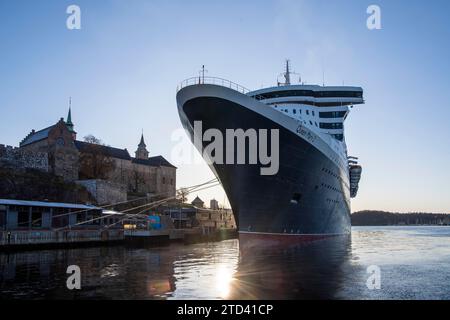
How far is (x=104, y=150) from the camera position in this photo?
8181cm

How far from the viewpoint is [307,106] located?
1410 inches

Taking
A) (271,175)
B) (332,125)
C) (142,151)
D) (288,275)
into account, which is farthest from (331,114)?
(142,151)

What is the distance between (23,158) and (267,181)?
43355mm

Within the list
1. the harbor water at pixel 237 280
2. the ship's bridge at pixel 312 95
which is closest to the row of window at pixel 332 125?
the ship's bridge at pixel 312 95

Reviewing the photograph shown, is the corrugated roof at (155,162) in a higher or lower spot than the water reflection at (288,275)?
higher

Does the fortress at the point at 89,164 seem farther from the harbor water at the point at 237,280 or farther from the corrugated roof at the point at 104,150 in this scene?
the harbor water at the point at 237,280

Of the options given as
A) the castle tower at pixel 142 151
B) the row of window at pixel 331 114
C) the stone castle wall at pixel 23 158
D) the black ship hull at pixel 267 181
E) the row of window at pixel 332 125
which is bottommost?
the black ship hull at pixel 267 181

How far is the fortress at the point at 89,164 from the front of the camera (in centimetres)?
5672

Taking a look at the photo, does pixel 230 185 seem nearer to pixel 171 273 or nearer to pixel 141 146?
pixel 171 273

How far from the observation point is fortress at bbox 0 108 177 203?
5672 cm

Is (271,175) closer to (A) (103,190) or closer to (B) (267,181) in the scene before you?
(B) (267,181)

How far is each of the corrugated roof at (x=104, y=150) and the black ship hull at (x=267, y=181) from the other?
175 ft

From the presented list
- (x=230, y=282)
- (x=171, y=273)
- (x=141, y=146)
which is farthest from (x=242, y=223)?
(x=141, y=146)

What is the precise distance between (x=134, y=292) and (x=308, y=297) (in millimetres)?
5925
